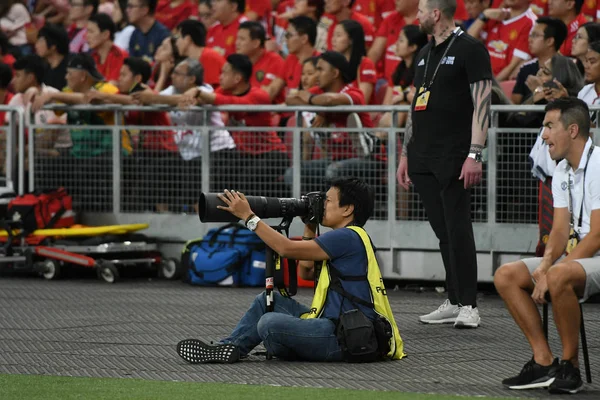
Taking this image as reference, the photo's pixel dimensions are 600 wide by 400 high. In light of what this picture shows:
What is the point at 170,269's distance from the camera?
40.7 ft

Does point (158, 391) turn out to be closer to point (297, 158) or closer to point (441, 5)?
point (441, 5)

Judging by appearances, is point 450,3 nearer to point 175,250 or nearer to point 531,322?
point 531,322

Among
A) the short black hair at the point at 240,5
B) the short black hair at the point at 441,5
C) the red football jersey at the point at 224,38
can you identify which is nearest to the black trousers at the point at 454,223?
the short black hair at the point at 441,5

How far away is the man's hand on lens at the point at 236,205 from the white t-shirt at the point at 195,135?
17.3 feet

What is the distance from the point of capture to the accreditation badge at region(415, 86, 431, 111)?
8.88 meters

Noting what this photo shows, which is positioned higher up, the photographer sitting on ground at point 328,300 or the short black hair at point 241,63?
the short black hair at point 241,63

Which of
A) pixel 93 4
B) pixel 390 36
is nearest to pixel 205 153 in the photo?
pixel 390 36

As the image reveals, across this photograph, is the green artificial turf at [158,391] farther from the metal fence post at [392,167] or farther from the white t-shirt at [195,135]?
the white t-shirt at [195,135]

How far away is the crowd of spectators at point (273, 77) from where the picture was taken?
11367 millimetres

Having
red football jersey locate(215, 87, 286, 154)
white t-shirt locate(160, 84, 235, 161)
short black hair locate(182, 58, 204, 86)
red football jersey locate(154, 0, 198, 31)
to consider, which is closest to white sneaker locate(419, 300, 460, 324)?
red football jersey locate(215, 87, 286, 154)

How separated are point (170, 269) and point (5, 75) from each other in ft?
10.6

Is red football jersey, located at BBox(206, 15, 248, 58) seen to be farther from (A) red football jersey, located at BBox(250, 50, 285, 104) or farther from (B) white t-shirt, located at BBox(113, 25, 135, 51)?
(B) white t-shirt, located at BBox(113, 25, 135, 51)

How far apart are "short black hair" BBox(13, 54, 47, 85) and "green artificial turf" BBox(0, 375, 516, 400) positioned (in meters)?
7.45

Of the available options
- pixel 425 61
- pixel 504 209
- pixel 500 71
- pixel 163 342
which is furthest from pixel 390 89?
pixel 163 342
